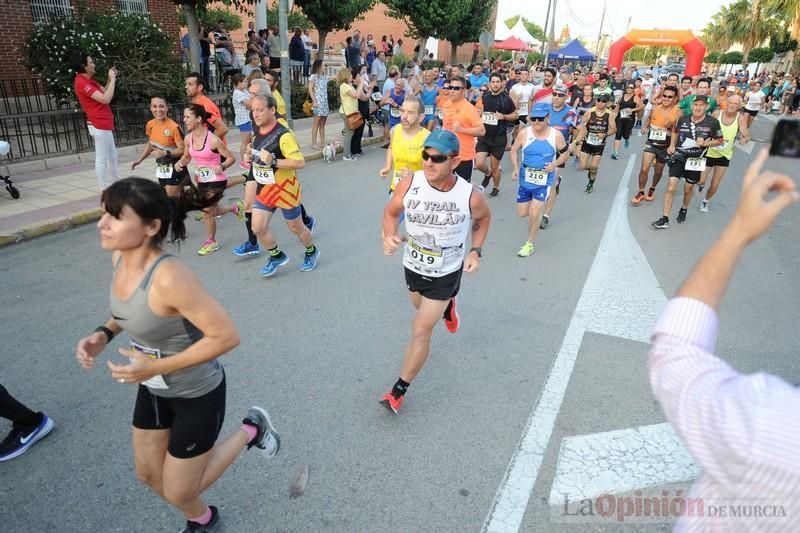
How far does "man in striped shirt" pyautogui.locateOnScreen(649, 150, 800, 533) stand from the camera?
3.27ft

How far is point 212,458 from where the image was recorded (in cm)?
242

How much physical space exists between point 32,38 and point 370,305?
993 centimetres

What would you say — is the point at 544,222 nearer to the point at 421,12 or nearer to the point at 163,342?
the point at 163,342

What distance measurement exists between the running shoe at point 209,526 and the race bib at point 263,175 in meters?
3.38

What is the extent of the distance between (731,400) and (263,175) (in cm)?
485

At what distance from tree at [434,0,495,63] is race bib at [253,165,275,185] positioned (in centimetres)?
2148

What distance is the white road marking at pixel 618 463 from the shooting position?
2.88m

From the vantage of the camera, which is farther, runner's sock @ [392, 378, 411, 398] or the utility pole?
the utility pole

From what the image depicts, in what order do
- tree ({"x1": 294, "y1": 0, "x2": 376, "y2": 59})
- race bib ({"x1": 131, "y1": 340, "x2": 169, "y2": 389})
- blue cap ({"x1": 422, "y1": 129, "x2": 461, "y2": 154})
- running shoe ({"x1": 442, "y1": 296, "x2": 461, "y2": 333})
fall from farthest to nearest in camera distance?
tree ({"x1": 294, "y1": 0, "x2": 376, "y2": 59}) < running shoe ({"x1": 442, "y1": 296, "x2": 461, "y2": 333}) < blue cap ({"x1": 422, "y1": 129, "x2": 461, "y2": 154}) < race bib ({"x1": 131, "y1": 340, "x2": 169, "y2": 389})

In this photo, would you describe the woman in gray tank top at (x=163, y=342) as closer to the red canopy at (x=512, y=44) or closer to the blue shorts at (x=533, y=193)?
the blue shorts at (x=533, y=193)

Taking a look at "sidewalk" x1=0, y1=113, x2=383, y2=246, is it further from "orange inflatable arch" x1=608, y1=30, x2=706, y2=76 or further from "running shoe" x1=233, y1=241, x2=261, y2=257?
"orange inflatable arch" x1=608, y1=30, x2=706, y2=76

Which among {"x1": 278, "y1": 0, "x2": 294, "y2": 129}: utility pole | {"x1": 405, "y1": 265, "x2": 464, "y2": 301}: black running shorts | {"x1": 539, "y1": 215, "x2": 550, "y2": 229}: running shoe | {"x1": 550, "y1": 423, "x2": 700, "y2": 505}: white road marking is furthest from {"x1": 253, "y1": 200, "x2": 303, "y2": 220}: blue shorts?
{"x1": 278, "y1": 0, "x2": 294, "y2": 129}: utility pole

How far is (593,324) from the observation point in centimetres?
478

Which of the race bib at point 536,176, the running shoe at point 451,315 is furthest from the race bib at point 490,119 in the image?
the running shoe at point 451,315
